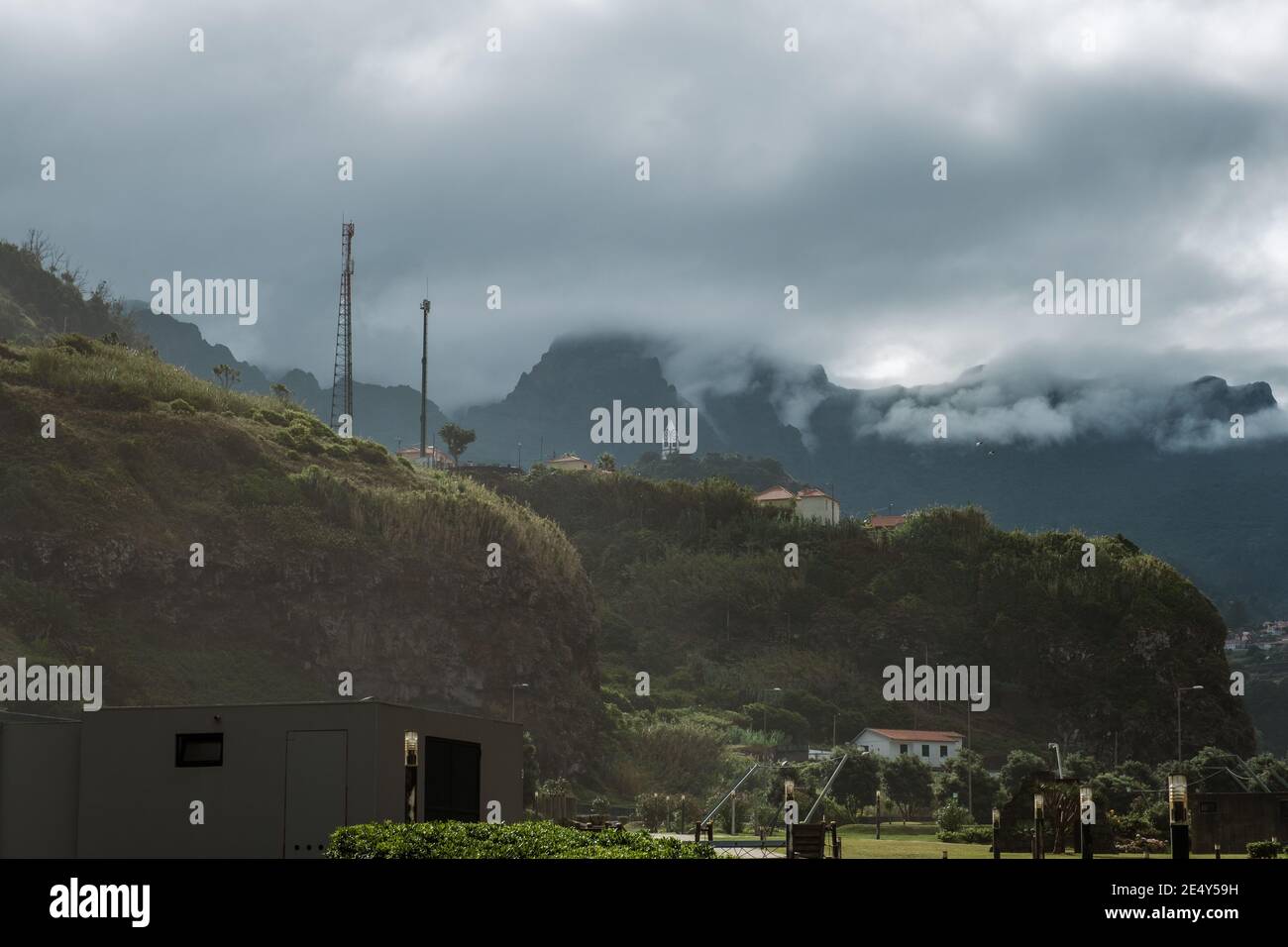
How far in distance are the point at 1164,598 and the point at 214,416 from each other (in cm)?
9036

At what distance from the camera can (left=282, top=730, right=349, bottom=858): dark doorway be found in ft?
96.2

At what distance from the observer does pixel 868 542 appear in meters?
144

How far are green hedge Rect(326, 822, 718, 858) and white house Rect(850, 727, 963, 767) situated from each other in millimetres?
85473

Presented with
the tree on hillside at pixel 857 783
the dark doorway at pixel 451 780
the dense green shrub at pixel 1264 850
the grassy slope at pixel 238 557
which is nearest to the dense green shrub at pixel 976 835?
the tree on hillside at pixel 857 783

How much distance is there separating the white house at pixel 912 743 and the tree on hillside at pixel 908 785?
2323 cm

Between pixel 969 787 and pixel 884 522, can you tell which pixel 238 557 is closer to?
pixel 969 787

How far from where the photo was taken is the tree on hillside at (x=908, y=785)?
262 ft

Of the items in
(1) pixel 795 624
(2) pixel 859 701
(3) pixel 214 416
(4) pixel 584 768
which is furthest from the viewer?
(1) pixel 795 624

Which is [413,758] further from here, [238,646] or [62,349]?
[62,349]

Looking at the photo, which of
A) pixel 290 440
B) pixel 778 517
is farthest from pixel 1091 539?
pixel 290 440

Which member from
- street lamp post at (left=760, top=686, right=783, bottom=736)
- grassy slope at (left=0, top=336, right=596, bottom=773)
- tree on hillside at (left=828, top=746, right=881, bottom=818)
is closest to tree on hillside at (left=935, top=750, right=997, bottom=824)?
tree on hillside at (left=828, top=746, right=881, bottom=818)

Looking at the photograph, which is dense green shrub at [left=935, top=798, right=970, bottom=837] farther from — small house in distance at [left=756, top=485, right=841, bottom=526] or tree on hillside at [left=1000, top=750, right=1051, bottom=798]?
small house in distance at [left=756, top=485, right=841, bottom=526]

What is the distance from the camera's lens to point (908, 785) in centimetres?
7988

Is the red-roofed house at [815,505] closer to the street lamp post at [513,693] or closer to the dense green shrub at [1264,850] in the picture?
the street lamp post at [513,693]
